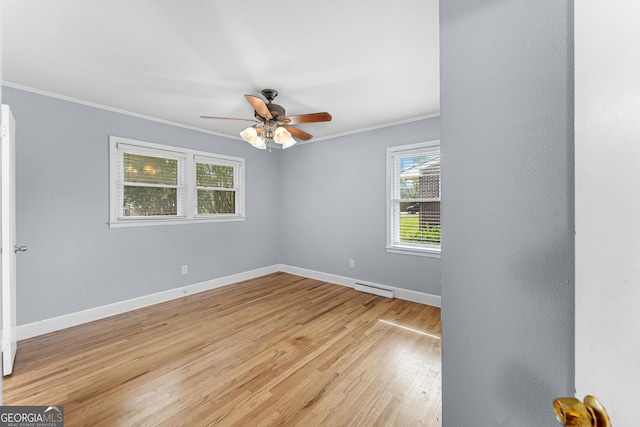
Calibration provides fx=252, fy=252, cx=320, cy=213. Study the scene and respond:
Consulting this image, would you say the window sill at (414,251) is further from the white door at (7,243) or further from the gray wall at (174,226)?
the white door at (7,243)

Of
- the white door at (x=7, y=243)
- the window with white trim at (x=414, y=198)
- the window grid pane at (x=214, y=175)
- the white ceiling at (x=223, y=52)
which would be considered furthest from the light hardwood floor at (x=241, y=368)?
the white ceiling at (x=223, y=52)

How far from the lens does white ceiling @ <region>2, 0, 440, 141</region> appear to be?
1584 mm

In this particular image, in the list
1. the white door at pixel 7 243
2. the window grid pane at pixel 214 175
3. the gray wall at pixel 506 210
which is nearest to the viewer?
the gray wall at pixel 506 210

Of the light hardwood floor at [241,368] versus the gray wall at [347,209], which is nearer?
the light hardwood floor at [241,368]

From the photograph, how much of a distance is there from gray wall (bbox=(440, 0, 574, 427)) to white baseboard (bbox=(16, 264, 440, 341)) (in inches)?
111

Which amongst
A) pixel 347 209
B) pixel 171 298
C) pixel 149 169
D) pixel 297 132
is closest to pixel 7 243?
pixel 149 169

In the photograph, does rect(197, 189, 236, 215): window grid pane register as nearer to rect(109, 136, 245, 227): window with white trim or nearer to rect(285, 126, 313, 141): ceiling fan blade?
rect(109, 136, 245, 227): window with white trim

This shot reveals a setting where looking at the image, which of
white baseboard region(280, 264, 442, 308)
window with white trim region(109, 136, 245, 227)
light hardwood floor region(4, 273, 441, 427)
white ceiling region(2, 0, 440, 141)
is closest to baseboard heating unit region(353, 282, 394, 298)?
white baseboard region(280, 264, 442, 308)

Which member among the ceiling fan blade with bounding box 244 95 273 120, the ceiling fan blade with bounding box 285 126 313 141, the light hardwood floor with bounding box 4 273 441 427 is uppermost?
the ceiling fan blade with bounding box 244 95 273 120

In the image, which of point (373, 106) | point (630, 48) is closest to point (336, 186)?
point (373, 106)

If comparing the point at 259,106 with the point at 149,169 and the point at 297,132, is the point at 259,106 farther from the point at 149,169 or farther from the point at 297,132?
the point at 149,169

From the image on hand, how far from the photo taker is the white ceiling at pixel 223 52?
1584 millimetres

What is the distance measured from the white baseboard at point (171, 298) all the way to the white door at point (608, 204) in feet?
10.4

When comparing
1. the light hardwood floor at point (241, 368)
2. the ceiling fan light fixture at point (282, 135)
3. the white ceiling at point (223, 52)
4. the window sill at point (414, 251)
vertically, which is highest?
the white ceiling at point (223, 52)
